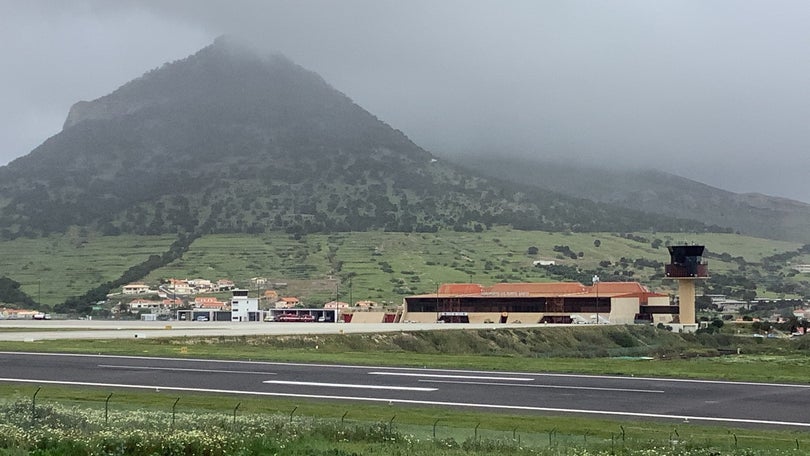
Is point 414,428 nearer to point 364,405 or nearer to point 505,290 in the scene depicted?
point 364,405

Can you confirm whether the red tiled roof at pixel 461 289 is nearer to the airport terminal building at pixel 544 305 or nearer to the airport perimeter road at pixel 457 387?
the airport terminal building at pixel 544 305

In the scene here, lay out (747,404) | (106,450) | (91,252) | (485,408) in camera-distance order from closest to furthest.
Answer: (106,450) < (485,408) < (747,404) < (91,252)

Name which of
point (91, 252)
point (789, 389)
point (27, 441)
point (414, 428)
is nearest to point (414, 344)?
point (789, 389)

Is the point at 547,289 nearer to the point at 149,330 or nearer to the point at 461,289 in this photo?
the point at 461,289

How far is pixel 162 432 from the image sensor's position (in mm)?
17219

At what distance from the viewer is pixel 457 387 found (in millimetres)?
30516

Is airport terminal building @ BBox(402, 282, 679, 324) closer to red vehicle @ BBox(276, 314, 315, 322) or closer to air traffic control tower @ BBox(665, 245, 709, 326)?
air traffic control tower @ BBox(665, 245, 709, 326)

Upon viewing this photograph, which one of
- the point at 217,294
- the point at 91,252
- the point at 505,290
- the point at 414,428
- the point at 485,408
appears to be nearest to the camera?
the point at 414,428

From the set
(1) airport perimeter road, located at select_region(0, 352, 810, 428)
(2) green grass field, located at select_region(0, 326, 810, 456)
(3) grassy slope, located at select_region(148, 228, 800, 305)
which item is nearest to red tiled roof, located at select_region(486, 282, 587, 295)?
(3) grassy slope, located at select_region(148, 228, 800, 305)

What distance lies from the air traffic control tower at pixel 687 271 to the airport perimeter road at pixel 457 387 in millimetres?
76936

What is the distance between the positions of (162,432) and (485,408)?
10992 mm

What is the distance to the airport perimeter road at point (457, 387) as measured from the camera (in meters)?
25.5

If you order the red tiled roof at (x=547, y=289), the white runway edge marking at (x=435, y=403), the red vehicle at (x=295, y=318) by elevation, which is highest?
the white runway edge marking at (x=435, y=403)

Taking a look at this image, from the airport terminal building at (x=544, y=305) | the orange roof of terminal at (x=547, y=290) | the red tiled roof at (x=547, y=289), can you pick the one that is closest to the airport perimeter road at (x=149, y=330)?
the airport terminal building at (x=544, y=305)
